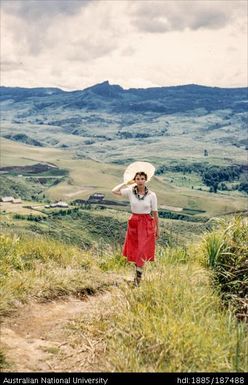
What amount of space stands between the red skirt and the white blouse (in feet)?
0.39

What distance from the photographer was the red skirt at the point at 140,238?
10555 mm

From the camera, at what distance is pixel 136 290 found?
8344 millimetres

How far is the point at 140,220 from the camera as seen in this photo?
35.8 feet

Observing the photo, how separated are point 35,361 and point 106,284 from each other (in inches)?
158

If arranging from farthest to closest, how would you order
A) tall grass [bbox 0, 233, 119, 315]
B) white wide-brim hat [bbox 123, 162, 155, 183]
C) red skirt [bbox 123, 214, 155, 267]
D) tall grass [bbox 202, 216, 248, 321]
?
white wide-brim hat [bbox 123, 162, 155, 183]
red skirt [bbox 123, 214, 155, 267]
tall grass [bbox 0, 233, 119, 315]
tall grass [bbox 202, 216, 248, 321]

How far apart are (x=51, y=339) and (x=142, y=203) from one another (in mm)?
4063

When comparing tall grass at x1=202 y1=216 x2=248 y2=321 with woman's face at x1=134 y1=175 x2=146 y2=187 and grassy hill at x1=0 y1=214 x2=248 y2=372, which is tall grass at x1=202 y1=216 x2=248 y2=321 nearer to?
grassy hill at x1=0 y1=214 x2=248 y2=372

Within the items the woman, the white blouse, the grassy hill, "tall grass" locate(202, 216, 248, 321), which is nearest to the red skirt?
the woman

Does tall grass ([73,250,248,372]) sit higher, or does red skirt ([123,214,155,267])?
red skirt ([123,214,155,267])

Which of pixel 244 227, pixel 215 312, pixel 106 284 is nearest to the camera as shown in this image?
pixel 215 312

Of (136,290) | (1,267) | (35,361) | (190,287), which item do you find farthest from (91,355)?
(1,267)

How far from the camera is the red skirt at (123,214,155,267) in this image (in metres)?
10.6

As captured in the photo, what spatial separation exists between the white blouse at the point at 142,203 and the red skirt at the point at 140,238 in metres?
0.12

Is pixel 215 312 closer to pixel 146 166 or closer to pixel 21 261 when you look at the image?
pixel 146 166
